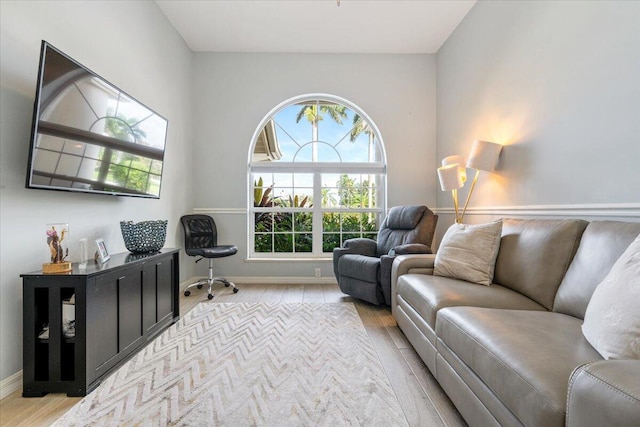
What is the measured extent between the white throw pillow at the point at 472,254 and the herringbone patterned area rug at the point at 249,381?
809mm

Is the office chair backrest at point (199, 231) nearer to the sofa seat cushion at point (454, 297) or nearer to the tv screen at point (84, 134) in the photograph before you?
the tv screen at point (84, 134)

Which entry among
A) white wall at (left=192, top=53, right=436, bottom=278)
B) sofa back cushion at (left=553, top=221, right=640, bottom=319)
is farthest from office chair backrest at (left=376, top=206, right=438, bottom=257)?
sofa back cushion at (left=553, top=221, right=640, bottom=319)

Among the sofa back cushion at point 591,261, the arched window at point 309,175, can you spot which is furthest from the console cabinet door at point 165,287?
the sofa back cushion at point 591,261

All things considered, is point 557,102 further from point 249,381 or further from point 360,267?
point 249,381

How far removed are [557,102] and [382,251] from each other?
2116 mm

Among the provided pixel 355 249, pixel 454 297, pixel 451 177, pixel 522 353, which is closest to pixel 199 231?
pixel 355 249

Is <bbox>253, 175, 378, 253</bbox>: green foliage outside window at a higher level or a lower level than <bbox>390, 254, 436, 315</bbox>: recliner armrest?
higher

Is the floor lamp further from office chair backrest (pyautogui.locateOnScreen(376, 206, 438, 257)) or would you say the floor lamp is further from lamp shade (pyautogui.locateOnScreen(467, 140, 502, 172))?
office chair backrest (pyautogui.locateOnScreen(376, 206, 438, 257))

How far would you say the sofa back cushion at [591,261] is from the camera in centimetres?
137

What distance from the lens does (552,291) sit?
1.65 metres

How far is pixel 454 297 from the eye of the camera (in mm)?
1732

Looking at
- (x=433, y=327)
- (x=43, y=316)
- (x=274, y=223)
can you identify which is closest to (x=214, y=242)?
(x=274, y=223)

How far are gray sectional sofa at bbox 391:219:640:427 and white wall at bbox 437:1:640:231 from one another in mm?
340

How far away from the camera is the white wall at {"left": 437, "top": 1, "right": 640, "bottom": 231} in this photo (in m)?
1.65
